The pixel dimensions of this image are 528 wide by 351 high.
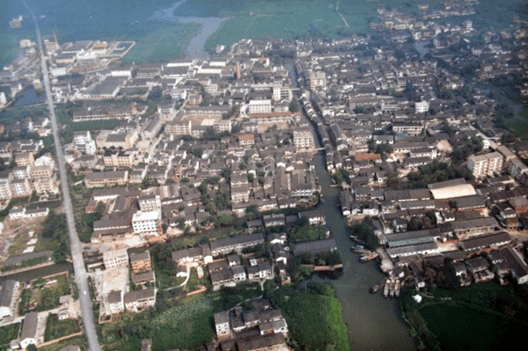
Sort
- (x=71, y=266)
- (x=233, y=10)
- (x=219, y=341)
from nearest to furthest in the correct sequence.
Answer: (x=219, y=341), (x=71, y=266), (x=233, y=10)

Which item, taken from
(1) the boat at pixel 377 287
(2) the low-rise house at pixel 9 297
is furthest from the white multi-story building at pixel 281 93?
(2) the low-rise house at pixel 9 297

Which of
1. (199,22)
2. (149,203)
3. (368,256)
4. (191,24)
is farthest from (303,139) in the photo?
(199,22)

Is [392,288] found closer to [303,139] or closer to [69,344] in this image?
[69,344]

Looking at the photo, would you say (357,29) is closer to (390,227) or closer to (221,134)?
(221,134)

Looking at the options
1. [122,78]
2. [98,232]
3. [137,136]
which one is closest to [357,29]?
[122,78]

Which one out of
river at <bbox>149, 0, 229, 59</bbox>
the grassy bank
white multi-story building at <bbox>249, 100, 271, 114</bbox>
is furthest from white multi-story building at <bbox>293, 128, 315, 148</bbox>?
river at <bbox>149, 0, 229, 59</bbox>

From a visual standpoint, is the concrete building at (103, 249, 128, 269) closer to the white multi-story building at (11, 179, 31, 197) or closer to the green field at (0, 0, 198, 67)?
the white multi-story building at (11, 179, 31, 197)

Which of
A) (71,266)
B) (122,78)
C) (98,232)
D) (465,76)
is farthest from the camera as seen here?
(122,78)

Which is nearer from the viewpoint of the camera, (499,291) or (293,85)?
(499,291)
